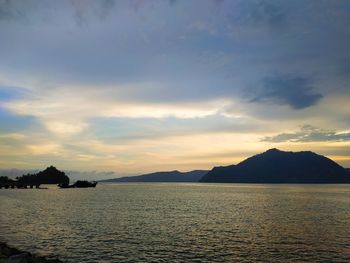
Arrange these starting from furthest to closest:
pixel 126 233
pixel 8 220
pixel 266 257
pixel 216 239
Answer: pixel 8 220
pixel 126 233
pixel 216 239
pixel 266 257

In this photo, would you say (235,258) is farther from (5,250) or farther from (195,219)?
(195,219)

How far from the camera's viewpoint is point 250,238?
58.9 metres

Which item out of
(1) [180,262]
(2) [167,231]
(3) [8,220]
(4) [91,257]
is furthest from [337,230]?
(3) [8,220]

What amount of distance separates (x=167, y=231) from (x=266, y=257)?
953 inches

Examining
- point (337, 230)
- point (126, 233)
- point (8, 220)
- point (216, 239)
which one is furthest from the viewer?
point (8, 220)

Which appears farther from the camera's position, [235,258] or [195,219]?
[195,219]

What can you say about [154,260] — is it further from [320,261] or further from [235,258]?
[320,261]

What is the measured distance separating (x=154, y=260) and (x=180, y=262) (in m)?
3.43

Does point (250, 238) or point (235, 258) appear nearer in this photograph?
point (235, 258)

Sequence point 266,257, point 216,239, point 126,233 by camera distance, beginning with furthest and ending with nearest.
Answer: point 126,233 → point 216,239 → point 266,257

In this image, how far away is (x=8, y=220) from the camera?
83812 millimetres

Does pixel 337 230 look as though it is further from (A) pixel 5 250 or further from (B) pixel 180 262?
(A) pixel 5 250

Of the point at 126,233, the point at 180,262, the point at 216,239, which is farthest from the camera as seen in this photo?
the point at 126,233

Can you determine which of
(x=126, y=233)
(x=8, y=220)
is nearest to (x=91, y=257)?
(x=126, y=233)
